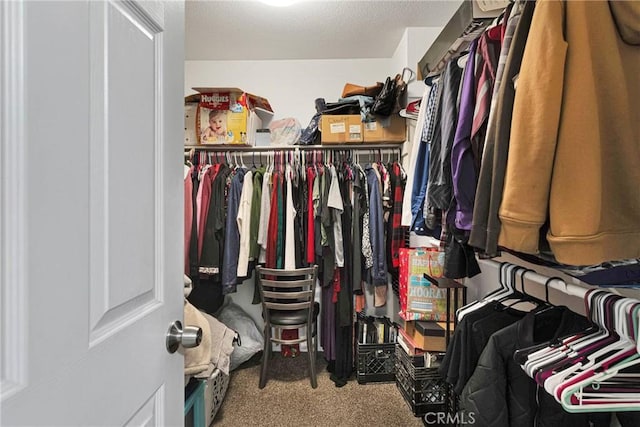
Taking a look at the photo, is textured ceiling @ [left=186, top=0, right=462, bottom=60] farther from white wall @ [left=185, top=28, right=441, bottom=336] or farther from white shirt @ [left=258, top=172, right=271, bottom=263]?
white shirt @ [left=258, top=172, right=271, bottom=263]

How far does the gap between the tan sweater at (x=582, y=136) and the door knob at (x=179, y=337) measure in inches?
29.3

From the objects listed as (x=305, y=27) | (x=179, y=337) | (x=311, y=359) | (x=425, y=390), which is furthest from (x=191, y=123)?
(x=425, y=390)

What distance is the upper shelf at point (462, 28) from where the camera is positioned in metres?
1.03

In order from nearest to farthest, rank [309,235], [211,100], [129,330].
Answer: [129,330]
[309,235]
[211,100]

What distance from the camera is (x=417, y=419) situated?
1.92m

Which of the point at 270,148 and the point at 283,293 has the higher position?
the point at 270,148

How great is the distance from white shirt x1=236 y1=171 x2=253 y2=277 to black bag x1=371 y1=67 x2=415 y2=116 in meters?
1.07

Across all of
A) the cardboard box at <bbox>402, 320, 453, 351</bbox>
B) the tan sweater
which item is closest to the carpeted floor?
the cardboard box at <bbox>402, 320, 453, 351</bbox>

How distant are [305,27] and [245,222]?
57.6 inches

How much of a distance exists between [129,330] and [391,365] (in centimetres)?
217

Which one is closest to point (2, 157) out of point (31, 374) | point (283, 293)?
point (31, 374)

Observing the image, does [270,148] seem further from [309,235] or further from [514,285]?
[514,285]

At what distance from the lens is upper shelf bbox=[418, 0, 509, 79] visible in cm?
103

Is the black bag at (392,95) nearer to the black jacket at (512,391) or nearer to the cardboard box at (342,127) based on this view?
the cardboard box at (342,127)
